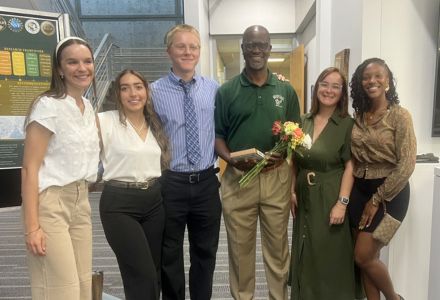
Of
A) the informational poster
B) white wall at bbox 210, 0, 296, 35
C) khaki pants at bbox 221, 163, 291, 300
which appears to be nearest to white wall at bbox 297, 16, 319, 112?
white wall at bbox 210, 0, 296, 35

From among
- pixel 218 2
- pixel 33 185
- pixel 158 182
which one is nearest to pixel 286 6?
pixel 218 2

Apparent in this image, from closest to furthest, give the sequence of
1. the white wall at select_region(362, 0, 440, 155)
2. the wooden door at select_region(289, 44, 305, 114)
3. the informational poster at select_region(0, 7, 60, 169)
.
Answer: the informational poster at select_region(0, 7, 60, 169) < the white wall at select_region(362, 0, 440, 155) < the wooden door at select_region(289, 44, 305, 114)

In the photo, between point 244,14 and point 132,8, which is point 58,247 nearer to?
point 244,14

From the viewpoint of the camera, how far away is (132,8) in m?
9.48

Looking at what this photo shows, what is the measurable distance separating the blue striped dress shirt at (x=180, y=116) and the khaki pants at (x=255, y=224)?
0.24 meters

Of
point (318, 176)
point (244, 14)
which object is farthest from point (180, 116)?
point (244, 14)

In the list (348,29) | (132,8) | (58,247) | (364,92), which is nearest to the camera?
(58,247)

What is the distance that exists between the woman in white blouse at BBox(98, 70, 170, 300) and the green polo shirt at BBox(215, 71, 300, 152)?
414mm

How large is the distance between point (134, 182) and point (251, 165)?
68cm

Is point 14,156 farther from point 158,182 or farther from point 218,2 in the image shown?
point 218,2

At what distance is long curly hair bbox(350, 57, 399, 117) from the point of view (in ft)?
7.12

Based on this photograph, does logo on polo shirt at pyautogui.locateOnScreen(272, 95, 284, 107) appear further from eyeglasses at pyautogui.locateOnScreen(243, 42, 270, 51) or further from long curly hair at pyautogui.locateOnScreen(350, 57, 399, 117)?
long curly hair at pyautogui.locateOnScreen(350, 57, 399, 117)

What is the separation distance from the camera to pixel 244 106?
2.21m

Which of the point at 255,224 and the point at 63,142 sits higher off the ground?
the point at 63,142
